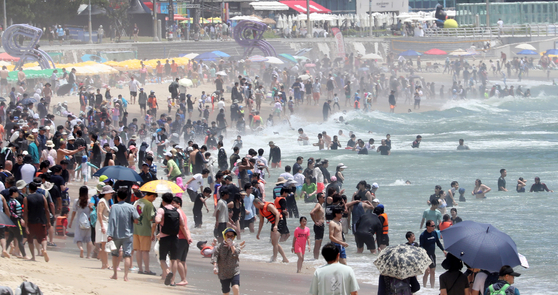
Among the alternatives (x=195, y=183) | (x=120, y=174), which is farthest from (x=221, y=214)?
(x=195, y=183)

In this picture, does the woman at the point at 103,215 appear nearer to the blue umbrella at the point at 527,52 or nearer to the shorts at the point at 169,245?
the shorts at the point at 169,245

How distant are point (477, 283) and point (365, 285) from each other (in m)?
3.74

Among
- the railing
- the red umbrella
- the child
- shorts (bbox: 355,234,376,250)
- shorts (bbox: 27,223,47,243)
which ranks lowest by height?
shorts (bbox: 355,234,376,250)

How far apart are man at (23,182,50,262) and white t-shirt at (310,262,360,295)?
15.8 ft

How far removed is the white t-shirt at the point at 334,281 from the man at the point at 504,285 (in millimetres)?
1299

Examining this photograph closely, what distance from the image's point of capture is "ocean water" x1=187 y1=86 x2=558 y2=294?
42.6 feet

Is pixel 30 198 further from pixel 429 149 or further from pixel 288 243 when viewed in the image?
pixel 429 149

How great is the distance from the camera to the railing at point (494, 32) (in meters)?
55.5

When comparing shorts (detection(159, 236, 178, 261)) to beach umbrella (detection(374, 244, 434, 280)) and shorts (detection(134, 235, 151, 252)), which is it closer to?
shorts (detection(134, 235, 151, 252))

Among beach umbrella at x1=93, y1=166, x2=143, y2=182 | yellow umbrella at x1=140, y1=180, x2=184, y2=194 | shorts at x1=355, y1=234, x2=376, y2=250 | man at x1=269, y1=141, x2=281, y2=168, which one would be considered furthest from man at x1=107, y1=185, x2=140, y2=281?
man at x1=269, y1=141, x2=281, y2=168

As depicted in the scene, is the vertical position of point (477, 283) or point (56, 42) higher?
point (56, 42)

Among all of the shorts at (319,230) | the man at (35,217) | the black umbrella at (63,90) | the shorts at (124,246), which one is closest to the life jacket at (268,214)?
the shorts at (319,230)

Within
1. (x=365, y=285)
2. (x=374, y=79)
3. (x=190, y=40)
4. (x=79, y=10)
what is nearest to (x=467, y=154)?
(x=374, y=79)

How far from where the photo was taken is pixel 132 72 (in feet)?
121
